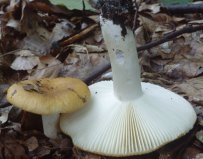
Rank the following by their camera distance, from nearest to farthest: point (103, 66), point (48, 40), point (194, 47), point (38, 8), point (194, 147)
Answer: point (194, 147) → point (103, 66) → point (194, 47) → point (48, 40) → point (38, 8)

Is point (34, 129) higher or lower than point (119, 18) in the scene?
lower

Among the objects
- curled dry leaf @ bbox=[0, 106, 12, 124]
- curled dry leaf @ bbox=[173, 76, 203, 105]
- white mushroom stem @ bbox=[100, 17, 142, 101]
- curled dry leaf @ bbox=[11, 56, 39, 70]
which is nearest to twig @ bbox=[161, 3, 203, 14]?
curled dry leaf @ bbox=[173, 76, 203, 105]

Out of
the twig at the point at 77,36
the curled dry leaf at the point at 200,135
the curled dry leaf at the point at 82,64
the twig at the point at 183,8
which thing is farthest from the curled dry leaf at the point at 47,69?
the twig at the point at 183,8

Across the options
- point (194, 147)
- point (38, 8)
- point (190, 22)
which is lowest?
point (194, 147)

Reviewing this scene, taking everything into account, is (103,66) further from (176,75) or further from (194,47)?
(194,47)

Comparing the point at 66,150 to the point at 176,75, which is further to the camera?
the point at 176,75

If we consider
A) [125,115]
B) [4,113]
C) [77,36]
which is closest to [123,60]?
[125,115]

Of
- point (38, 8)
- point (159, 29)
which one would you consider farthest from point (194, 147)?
point (38, 8)
